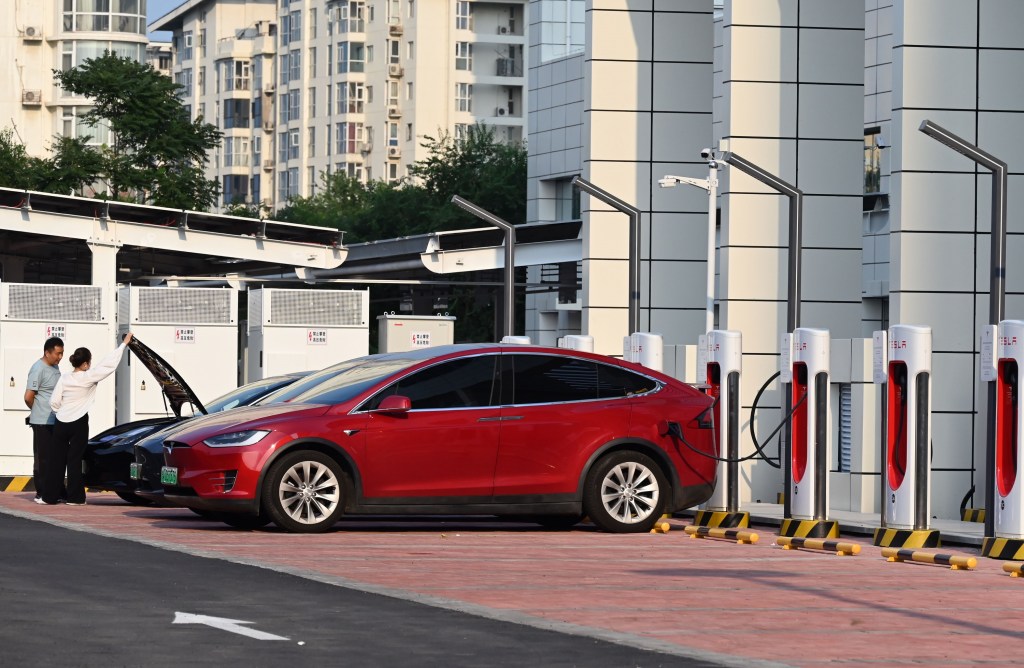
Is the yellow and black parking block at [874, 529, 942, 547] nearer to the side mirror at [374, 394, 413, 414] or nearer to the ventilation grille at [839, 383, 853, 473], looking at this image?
the side mirror at [374, 394, 413, 414]

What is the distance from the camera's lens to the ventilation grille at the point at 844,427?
70.4ft

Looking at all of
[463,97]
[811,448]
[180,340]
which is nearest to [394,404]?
[811,448]

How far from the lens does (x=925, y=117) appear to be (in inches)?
826

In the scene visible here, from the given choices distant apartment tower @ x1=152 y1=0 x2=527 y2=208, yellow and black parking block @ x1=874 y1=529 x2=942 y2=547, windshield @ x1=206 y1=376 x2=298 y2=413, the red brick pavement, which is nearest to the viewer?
the red brick pavement

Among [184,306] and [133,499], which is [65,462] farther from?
[184,306]

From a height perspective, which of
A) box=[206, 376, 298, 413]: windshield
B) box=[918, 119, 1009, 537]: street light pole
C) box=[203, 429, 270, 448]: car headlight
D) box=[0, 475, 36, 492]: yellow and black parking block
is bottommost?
box=[0, 475, 36, 492]: yellow and black parking block

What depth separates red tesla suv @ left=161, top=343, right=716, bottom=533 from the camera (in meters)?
17.2

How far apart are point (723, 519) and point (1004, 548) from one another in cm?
385

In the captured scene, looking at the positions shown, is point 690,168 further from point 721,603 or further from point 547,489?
point 721,603

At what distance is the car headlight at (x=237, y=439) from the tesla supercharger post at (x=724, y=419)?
447 centimetres

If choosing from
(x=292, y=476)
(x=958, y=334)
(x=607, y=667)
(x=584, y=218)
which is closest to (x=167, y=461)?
(x=292, y=476)

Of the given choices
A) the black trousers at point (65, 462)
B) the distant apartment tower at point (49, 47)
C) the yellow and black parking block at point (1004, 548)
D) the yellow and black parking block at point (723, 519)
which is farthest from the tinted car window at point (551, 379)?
the distant apartment tower at point (49, 47)

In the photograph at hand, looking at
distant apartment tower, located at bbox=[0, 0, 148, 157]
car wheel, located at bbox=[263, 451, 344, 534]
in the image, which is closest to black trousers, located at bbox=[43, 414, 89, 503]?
car wheel, located at bbox=[263, 451, 344, 534]

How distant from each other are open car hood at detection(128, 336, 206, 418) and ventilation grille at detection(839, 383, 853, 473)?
6.59 meters
